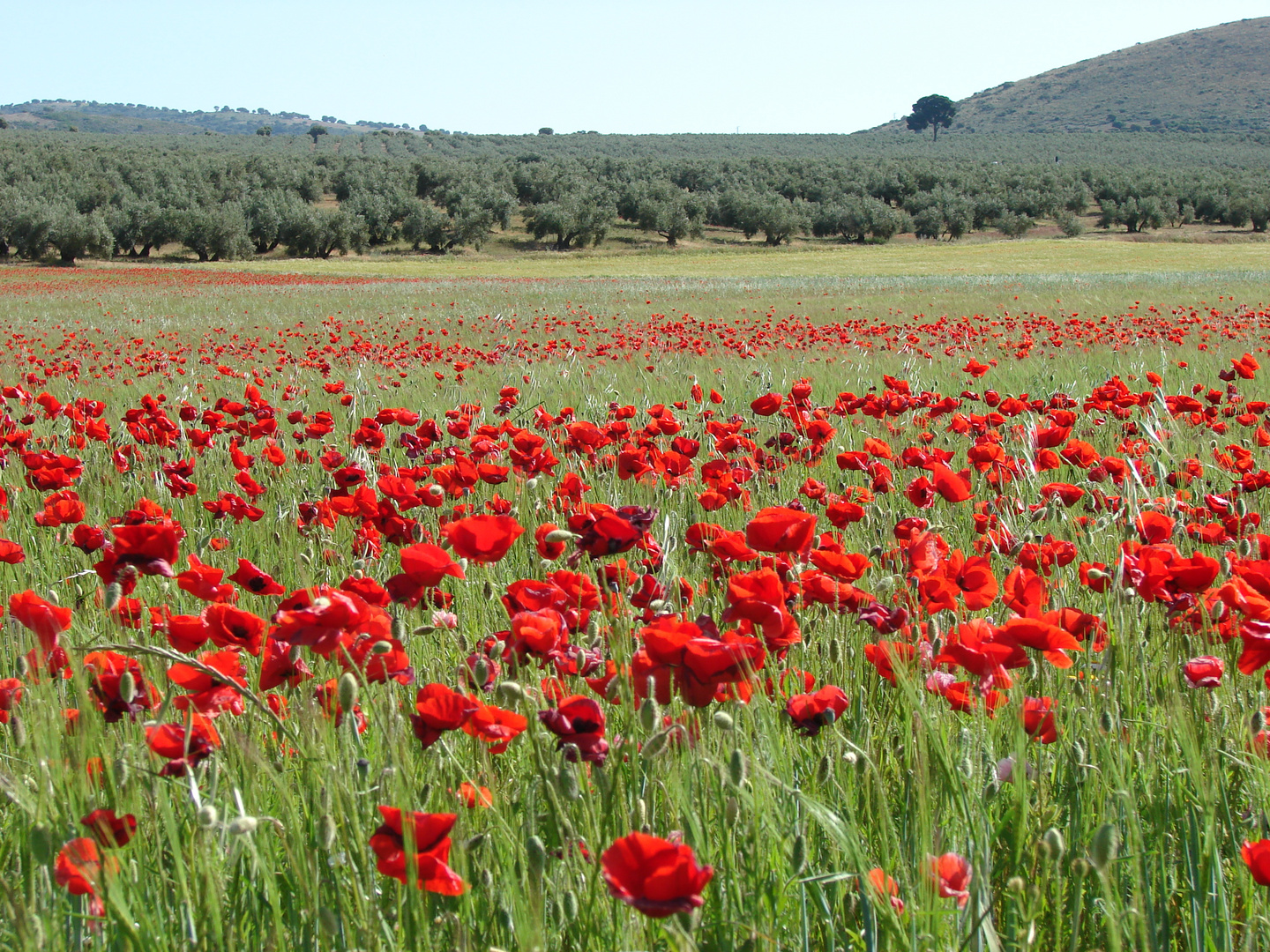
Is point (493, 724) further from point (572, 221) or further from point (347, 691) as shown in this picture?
point (572, 221)

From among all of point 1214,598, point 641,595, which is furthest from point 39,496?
point 1214,598

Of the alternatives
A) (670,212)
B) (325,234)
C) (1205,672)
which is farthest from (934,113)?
(1205,672)

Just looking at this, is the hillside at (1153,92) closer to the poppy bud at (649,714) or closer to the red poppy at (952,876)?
the red poppy at (952,876)

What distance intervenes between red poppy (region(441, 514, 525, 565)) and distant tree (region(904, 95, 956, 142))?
139 meters

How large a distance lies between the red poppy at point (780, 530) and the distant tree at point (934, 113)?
139 metres

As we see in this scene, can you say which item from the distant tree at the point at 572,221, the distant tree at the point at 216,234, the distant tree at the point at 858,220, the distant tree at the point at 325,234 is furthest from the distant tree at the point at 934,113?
the distant tree at the point at 216,234

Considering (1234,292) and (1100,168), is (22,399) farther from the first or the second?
(1100,168)

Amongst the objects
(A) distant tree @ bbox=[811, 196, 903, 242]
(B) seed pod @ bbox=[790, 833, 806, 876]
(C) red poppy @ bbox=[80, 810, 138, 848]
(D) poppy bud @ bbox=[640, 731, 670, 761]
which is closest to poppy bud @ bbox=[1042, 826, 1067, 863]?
(B) seed pod @ bbox=[790, 833, 806, 876]

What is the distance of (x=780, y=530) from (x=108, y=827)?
82 centimetres

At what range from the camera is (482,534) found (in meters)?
1.19

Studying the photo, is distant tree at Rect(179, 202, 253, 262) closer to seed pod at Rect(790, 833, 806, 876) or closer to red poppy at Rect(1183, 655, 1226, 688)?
red poppy at Rect(1183, 655, 1226, 688)

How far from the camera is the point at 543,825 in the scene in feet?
4.27

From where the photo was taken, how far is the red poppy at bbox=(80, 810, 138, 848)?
91 cm

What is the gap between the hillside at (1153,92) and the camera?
118 meters
